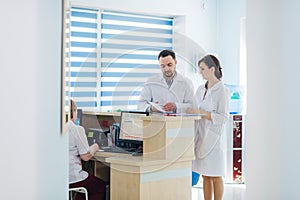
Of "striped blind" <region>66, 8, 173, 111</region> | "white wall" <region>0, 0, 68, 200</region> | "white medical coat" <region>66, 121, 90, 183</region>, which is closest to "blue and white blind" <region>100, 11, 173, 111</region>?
"striped blind" <region>66, 8, 173, 111</region>

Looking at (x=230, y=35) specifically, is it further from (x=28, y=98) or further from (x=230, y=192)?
(x=28, y=98)

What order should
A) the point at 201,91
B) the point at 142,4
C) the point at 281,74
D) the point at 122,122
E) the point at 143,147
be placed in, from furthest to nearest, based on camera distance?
the point at 142,4, the point at 201,91, the point at 122,122, the point at 143,147, the point at 281,74

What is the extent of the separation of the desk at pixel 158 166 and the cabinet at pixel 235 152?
2269 mm

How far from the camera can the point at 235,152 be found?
5.94m

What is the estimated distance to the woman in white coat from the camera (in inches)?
162

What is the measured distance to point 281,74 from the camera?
2.83 meters

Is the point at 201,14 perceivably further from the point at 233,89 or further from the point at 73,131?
the point at 73,131

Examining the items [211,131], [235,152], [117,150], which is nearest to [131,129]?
[117,150]

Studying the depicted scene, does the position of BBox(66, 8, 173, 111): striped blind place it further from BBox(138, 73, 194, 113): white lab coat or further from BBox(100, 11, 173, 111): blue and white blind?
BBox(138, 73, 194, 113): white lab coat

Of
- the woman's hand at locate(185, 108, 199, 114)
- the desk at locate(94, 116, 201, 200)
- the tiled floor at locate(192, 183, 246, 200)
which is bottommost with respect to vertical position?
the tiled floor at locate(192, 183, 246, 200)

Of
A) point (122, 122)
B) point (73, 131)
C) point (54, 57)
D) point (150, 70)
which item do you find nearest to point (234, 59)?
point (150, 70)

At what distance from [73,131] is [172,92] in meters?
0.96

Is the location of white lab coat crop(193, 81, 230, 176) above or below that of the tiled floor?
above

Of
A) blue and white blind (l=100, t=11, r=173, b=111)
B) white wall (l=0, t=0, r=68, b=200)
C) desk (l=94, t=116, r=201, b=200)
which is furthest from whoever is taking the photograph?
blue and white blind (l=100, t=11, r=173, b=111)
